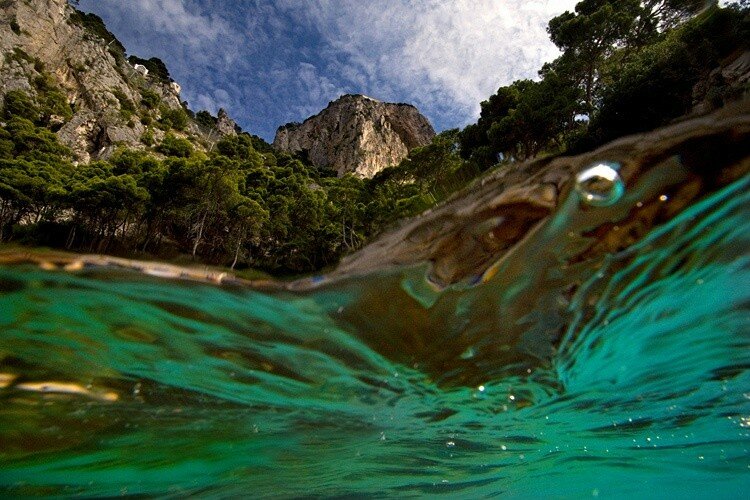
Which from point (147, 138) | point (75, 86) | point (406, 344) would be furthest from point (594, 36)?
point (75, 86)

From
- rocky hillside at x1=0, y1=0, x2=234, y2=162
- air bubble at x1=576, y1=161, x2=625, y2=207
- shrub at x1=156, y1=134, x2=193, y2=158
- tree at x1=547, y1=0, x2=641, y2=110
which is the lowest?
air bubble at x1=576, y1=161, x2=625, y2=207

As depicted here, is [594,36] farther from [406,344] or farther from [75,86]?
[75,86]

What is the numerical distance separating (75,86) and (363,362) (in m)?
84.0

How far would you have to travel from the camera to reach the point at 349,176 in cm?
3378

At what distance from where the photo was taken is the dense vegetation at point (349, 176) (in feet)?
10.7

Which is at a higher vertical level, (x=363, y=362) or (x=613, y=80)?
(x=613, y=80)

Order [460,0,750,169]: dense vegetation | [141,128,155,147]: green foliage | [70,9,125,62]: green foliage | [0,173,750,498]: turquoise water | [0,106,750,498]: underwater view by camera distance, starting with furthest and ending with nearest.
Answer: [70,9,125,62]: green foliage, [141,128,155,147]: green foliage, [0,173,750,498]: turquoise water, [0,106,750,498]: underwater view, [460,0,750,169]: dense vegetation

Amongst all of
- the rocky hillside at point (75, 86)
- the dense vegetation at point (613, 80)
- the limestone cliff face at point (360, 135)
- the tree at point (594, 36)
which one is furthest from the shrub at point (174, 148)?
the tree at point (594, 36)

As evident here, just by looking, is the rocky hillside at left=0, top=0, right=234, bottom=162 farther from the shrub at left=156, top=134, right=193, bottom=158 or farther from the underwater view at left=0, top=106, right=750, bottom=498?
the underwater view at left=0, top=106, right=750, bottom=498

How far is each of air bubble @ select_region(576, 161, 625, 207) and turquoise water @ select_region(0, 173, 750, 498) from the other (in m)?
0.35

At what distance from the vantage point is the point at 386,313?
434cm

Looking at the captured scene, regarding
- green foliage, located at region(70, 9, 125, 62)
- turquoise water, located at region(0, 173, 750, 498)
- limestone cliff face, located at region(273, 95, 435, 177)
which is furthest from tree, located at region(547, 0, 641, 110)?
green foliage, located at region(70, 9, 125, 62)

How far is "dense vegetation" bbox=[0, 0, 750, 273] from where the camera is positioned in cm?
327

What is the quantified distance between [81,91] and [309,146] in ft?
162
